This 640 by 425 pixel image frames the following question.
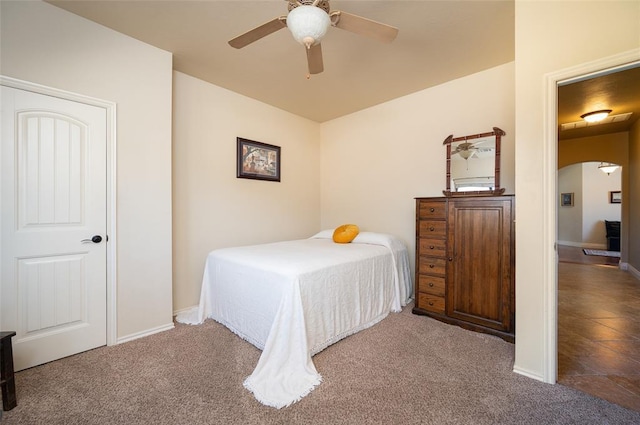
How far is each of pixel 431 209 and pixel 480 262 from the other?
26.8 inches

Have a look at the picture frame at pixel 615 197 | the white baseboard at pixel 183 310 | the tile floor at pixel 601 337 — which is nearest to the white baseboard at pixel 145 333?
the white baseboard at pixel 183 310

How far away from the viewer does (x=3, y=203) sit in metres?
1.84

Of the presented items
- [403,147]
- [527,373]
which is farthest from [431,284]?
[403,147]

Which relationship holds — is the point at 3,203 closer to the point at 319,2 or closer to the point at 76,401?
the point at 76,401

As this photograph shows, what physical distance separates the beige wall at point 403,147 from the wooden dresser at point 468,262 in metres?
0.64

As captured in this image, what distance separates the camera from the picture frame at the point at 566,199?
860cm

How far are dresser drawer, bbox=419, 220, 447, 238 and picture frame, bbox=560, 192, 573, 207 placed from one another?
8.92 m

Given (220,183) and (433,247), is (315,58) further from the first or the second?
(433,247)

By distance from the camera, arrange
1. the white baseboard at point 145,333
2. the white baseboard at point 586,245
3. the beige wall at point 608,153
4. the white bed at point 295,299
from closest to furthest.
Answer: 1. the white bed at point 295,299
2. the white baseboard at point 145,333
3. the beige wall at point 608,153
4. the white baseboard at point 586,245

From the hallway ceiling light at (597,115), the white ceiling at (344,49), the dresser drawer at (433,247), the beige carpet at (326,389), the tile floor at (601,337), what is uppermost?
the white ceiling at (344,49)

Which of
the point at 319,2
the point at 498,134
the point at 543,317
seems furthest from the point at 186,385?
the point at 498,134

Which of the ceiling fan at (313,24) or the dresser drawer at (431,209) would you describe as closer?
the ceiling fan at (313,24)

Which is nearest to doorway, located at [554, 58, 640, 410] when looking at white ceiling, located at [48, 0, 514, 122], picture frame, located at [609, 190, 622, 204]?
white ceiling, located at [48, 0, 514, 122]

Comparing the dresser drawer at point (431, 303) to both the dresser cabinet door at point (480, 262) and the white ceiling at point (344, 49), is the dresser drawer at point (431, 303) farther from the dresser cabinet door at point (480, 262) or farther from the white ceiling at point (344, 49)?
the white ceiling at point (344, 49)
